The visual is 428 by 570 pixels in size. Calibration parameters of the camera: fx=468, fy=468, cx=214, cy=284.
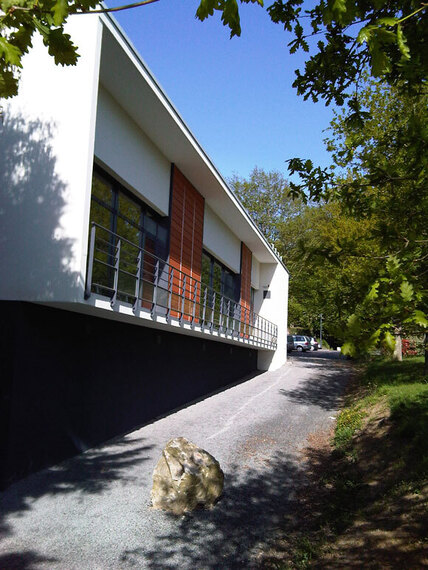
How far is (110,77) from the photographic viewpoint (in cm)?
934

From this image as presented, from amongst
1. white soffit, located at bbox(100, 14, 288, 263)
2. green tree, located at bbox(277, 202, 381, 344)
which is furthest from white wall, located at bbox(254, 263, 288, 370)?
white soffit, located at bbox(100, 14, 288, 263)

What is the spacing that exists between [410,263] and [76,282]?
522 cm

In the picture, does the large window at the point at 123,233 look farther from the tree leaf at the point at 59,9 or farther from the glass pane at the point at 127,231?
the tree leaf at the point at 59,9

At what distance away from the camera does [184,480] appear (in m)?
7.18

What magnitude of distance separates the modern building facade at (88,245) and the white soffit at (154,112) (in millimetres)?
39

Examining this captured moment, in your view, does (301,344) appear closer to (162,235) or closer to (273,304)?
(273,304)

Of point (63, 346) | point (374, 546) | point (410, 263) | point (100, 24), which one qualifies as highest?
point (100, 24)

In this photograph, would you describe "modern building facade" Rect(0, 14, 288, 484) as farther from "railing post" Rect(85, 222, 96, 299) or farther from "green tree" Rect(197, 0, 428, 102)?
"green tree" Rect(197, 0, 428, 102)

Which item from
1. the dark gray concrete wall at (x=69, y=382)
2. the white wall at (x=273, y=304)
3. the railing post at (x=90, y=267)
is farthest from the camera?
the white wall at (x=273, y=304)

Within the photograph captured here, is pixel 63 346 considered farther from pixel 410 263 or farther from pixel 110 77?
pixel 410 263

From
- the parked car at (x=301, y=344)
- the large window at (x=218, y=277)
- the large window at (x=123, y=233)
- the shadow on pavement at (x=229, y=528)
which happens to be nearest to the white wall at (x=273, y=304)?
the large window at (x=218, y=277)

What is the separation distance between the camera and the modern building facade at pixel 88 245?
24.8 ft

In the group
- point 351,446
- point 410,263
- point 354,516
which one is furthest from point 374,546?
point 351,446

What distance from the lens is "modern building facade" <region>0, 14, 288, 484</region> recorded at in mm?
7559
